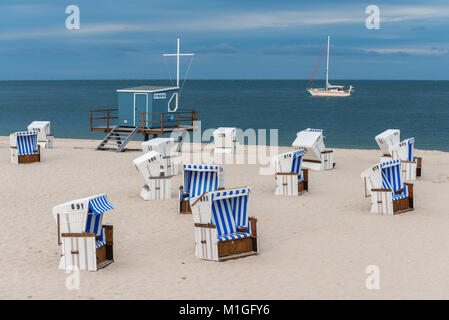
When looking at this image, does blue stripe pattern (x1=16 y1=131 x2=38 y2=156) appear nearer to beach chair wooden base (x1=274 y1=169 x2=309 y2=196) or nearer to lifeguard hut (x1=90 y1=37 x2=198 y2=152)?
lifeguard hut (x1=90 y1=37 x2=198 y2=152)

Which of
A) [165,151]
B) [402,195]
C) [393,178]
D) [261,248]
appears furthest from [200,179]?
[165,151]

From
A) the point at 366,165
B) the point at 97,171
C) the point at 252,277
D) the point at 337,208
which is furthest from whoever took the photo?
the point at 366,165

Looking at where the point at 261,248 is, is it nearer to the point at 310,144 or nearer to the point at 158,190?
the point at 158,190

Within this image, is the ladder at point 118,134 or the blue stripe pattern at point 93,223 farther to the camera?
the ladder at point 118,134

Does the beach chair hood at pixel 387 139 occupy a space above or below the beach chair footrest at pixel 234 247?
above

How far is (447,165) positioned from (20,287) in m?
19.3

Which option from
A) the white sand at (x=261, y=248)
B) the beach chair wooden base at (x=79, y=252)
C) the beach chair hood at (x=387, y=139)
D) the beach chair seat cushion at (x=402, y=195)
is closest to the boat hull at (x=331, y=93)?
the beach chair hood at (x=387, y=139)

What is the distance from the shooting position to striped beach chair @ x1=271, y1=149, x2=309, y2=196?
17.0 metres

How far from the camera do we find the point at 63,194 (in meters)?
17.1

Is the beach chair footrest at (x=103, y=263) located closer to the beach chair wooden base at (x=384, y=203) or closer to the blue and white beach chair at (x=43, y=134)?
the beach chair wooden base at (x=384, y=203)

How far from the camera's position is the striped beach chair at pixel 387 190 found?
14.5 metres

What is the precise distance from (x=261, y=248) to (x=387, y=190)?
14.1 feet
